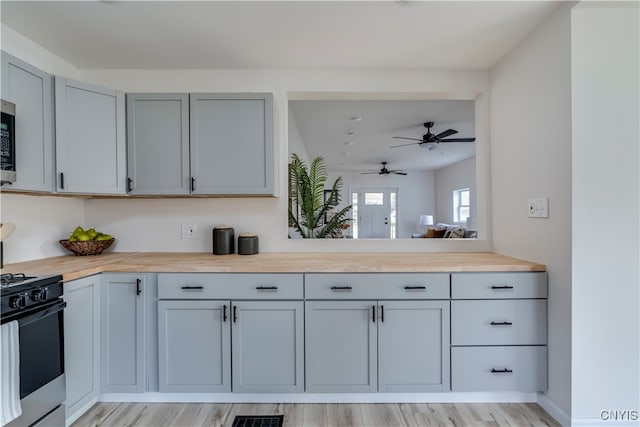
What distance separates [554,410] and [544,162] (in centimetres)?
146

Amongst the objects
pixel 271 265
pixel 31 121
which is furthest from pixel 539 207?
pixel 31 121

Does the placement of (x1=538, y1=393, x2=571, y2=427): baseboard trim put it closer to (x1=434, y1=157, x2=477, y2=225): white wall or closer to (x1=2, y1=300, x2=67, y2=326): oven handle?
(x1=2, y1=300, x2=67, y2=326): oven handle

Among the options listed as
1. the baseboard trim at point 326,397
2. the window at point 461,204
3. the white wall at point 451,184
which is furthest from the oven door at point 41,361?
the window at point 461,204

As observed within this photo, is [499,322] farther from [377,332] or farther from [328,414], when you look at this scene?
[328,414]

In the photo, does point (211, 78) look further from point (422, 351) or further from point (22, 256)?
point (422, 351)

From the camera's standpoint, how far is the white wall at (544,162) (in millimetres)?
1827

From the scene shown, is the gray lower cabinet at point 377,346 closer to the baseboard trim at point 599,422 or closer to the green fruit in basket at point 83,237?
the baseboard trim at point 599,422

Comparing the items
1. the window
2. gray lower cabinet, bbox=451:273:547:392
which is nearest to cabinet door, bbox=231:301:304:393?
gray lower cabinet, bbox=451:273:547:392

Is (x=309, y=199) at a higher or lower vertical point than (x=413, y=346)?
higher

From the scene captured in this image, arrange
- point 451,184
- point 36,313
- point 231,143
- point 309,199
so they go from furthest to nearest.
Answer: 1. point 451,184
2. point 309,199
3. point 231,143
4. point 36,313

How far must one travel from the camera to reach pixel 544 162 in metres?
2.00

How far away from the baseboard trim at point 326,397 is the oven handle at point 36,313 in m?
0.79

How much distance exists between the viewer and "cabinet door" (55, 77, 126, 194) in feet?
6.88

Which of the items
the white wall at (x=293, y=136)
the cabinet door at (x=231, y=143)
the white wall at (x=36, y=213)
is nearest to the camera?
the white wall at (x=36, y=213)
